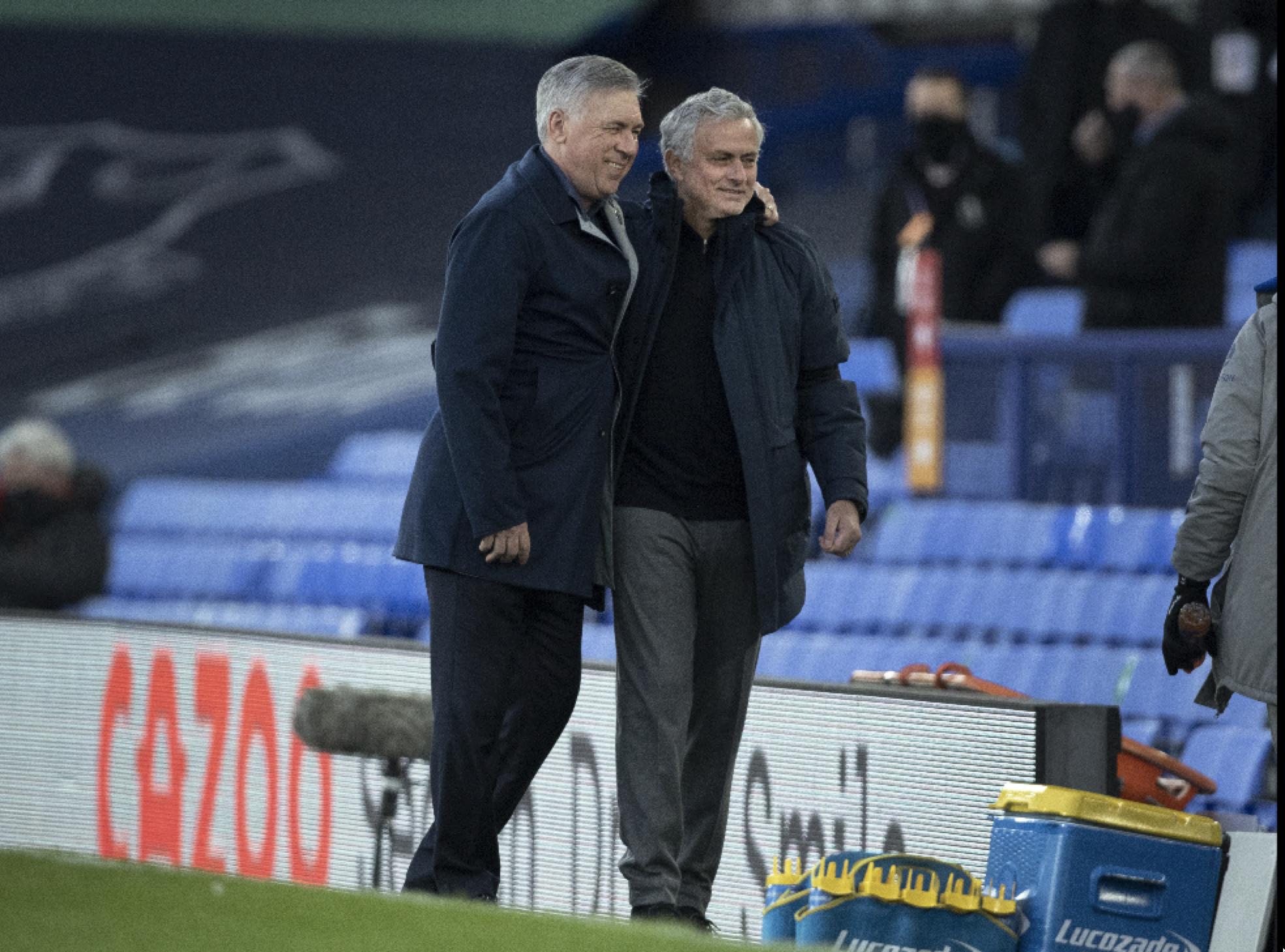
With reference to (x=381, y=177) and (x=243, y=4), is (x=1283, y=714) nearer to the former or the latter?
(x=381, y=177)

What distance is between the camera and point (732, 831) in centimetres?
421

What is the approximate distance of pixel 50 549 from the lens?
27.3 ft

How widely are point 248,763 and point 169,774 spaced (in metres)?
0.34

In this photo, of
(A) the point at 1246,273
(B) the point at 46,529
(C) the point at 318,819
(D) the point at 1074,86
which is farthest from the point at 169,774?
(A) the point at 1246,273

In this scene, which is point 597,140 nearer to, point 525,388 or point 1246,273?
point 525,388

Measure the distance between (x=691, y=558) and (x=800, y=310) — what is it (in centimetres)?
52

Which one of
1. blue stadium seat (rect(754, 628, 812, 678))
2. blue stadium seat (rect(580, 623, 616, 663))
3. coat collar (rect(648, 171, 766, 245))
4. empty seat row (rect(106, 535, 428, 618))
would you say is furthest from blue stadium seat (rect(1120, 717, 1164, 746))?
empty seat row (rect(106, 535, 428, 618))

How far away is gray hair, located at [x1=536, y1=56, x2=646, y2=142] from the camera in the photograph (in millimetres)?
3385

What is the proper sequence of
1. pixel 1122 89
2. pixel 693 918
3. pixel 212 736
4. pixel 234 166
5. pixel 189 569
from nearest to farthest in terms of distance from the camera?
1. pixel 693 918
2. pixel 212 736
3. pixel 1122 89
4. pixel 189 569
5. pixel 234 166

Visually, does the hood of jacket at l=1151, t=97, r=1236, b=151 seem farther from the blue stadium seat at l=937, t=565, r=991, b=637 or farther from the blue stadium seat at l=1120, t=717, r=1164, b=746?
the blue stadium seat at l=1120, t=717, r=1164, b=746

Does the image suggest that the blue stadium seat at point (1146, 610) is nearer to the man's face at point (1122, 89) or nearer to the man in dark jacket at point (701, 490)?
the man's face at point (1122, 89)

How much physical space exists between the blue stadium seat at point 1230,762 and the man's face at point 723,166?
2.23 m

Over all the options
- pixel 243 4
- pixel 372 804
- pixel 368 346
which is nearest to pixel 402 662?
pixel 372 804

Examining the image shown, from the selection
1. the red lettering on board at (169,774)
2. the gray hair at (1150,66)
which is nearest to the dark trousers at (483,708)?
the red lettering on board at (169,774)
